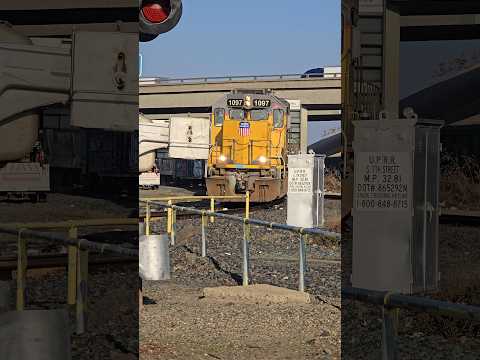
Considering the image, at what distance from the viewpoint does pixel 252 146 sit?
9.98 feet

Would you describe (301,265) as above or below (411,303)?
above

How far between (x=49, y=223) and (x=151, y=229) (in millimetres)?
308

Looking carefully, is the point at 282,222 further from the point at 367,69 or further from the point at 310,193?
the point at 367,69

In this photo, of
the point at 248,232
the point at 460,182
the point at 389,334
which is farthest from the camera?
the point at 460,182

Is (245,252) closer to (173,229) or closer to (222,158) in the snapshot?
(173,229)

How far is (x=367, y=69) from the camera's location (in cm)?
205

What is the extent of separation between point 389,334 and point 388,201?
25.6 inches

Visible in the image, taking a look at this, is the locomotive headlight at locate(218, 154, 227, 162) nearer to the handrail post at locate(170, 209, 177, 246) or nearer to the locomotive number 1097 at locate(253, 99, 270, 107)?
the locomotive number 1097 at locate(253, 99, 270, 107)

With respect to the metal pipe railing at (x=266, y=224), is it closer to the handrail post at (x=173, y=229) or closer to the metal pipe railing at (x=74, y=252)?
the handrail post at (x=173, y=229)

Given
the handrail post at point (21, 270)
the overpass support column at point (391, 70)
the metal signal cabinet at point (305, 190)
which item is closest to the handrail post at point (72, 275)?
the handrail post at point (21, 270)

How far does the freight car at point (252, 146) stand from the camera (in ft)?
7.25

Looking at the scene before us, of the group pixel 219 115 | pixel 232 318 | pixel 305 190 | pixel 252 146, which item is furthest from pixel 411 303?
pixel 252 146

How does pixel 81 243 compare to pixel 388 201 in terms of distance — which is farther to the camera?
pixel 388 201

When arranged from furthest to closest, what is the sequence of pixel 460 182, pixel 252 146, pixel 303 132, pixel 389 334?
pixel 460 182
pixel 252 146
pixel 389 334
pixel 303 132
